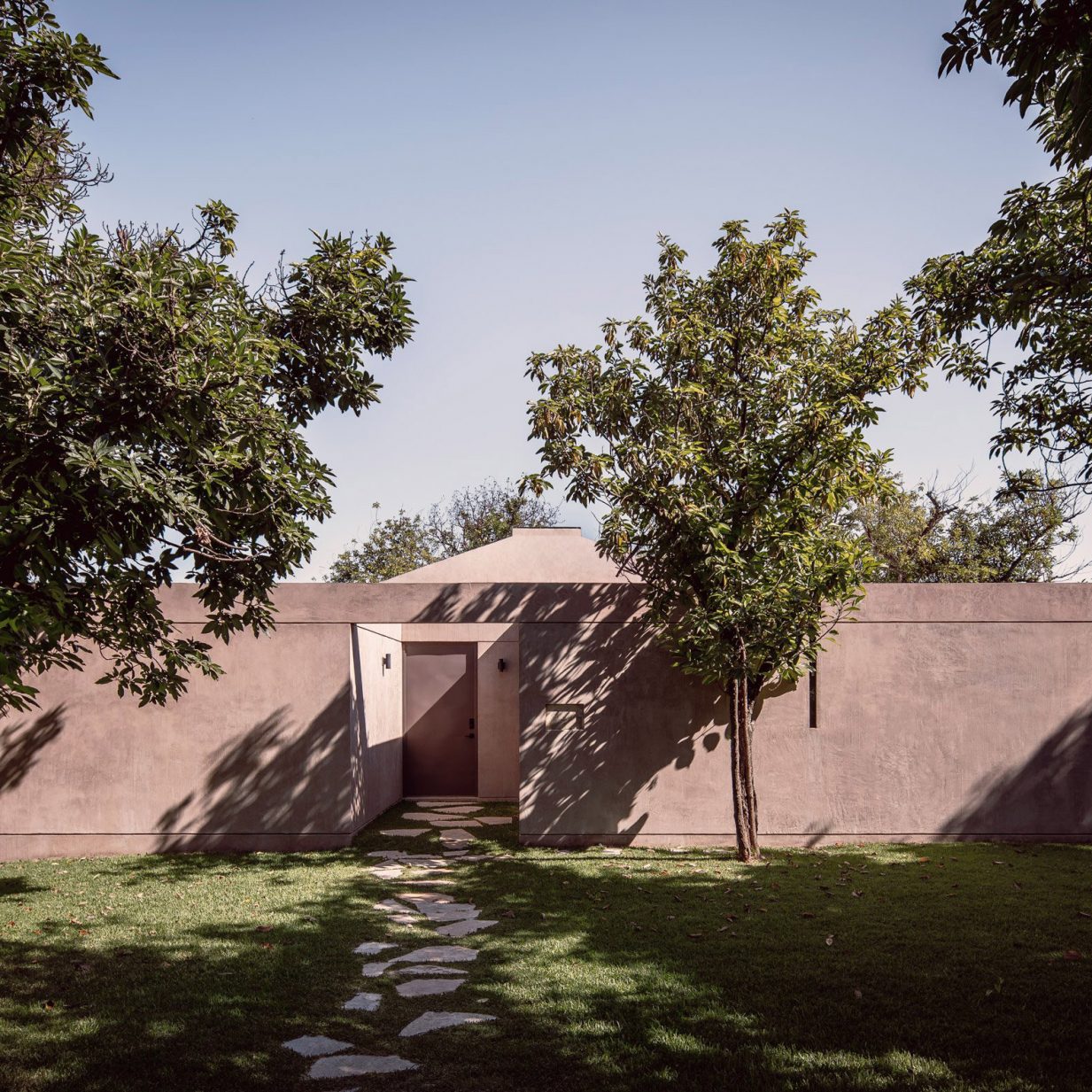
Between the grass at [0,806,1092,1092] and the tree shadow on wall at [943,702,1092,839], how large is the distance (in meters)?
1.05

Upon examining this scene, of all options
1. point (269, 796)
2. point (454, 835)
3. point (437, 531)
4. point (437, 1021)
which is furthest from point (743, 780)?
point (437, 531)

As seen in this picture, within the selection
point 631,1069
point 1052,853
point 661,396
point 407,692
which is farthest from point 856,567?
point 407,692

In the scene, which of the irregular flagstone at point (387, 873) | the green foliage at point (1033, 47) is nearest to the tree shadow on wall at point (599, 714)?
the irregular flagstone at point (387, 873)

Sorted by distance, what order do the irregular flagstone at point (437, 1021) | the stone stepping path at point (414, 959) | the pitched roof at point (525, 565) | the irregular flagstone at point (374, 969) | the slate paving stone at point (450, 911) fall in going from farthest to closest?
1. the pitched roof at point (525, 565)
2. the slate paving stone at point (450, 911)
3. the irregular flagstone at point (374, 969)
4. the irregular flagstone at point (437, 1021)
5. the stone stepping path at point (414, 959)

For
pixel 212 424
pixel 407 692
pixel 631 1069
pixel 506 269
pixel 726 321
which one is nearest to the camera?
pixel 631 1069

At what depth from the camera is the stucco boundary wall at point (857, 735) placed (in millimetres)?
9688

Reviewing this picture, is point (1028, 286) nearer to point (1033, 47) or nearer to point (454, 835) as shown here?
point (1033, 47)

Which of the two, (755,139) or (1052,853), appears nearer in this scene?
(755,139)

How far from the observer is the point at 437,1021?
15.5 ft

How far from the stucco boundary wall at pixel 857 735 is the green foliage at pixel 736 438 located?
3.65 ft

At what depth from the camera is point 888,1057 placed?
13.5 ft

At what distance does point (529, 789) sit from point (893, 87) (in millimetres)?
7799

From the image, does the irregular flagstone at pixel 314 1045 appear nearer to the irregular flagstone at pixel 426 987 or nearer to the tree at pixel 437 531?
the irregular flagstone at pixel 426 987

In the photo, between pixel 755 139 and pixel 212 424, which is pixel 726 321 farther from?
pixel 212 424
